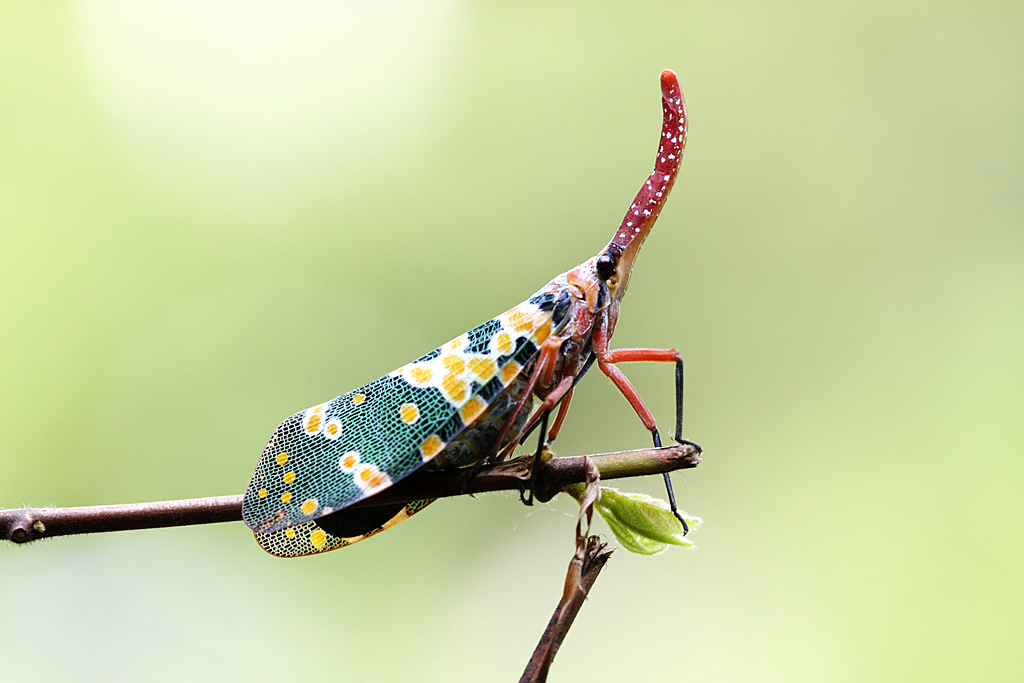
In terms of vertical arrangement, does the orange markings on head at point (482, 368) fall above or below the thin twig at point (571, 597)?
above

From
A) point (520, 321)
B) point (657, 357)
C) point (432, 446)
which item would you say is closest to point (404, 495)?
point (432, 446)

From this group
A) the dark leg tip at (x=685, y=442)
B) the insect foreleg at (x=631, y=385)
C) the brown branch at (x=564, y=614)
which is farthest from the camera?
the insect foreleg at (x=631, y=385)

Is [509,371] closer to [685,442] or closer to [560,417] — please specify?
[560,417]

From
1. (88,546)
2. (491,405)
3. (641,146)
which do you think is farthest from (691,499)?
(491,405)

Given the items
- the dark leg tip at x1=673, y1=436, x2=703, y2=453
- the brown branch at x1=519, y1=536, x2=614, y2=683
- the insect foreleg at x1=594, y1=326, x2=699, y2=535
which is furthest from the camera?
the insect foreleg at x1=594, y1=326, x2=699, y2=535

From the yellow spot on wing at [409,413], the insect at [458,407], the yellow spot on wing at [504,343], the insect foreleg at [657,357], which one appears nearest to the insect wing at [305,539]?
the insect at [458,407]

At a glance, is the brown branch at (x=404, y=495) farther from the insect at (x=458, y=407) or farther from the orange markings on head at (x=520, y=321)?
the orange markings on head at (x=520, y=321)

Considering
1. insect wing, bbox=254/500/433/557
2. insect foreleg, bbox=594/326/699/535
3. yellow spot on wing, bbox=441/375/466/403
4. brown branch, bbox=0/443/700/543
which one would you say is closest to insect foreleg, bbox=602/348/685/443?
insect foreleg, bbox=594/326/699/535

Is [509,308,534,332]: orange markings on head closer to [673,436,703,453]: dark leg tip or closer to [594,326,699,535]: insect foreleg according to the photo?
[594,326,699,535]: insect foreleg
